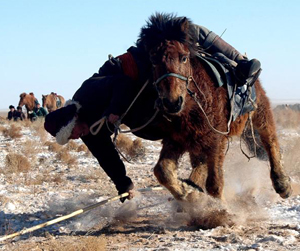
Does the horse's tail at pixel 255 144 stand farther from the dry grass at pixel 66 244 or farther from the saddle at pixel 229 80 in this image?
the dry grass at pixel 66 244

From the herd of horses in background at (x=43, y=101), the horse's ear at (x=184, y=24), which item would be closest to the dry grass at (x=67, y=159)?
the horse's ear at (x=184, y=24)

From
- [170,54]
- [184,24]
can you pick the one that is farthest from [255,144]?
[170,54]

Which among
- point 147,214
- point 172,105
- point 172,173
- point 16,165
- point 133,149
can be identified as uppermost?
point 172,105

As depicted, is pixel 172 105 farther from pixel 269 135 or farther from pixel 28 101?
pixel 28 101

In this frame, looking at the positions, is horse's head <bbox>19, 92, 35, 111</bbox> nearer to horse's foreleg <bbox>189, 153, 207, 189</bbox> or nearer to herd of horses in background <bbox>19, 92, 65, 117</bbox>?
herd of horses in background <bbox>19, 92, 65, 117</bbox>

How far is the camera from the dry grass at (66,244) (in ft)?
14.9

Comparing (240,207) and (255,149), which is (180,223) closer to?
(240,207)

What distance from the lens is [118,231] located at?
5.82 m

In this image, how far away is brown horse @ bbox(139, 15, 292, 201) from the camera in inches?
206

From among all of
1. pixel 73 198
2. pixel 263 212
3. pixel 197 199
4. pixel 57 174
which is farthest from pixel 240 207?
pixel 57 174

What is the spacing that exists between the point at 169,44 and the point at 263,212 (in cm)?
245

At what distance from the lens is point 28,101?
30828 mm

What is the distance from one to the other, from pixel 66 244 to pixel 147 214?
2070 millimetres

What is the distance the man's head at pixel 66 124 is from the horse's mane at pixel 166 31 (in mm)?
Result: 1280
